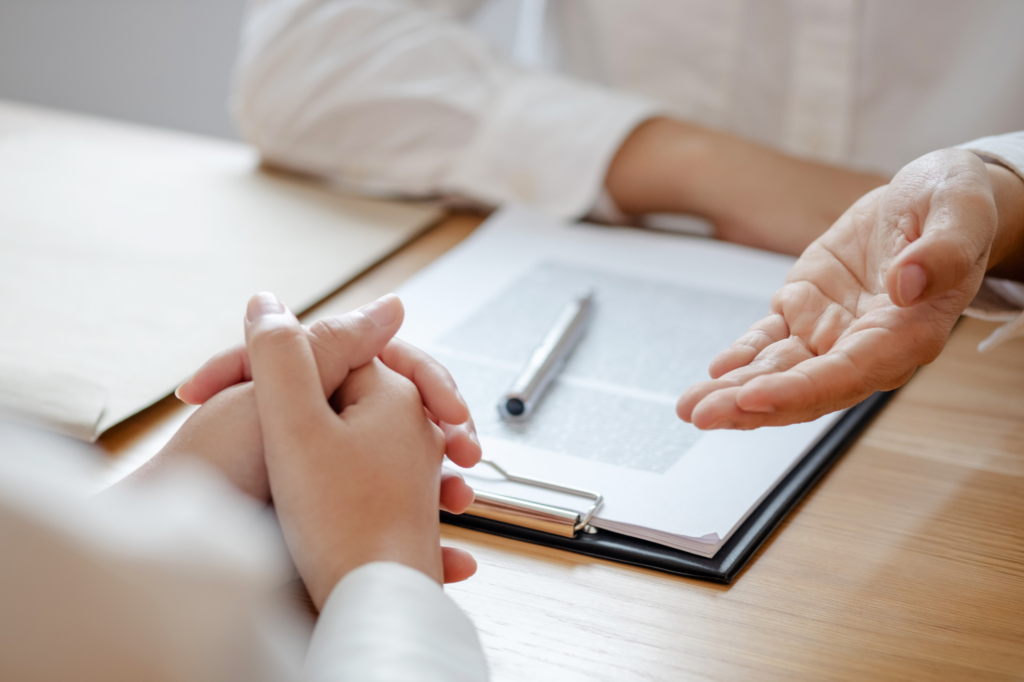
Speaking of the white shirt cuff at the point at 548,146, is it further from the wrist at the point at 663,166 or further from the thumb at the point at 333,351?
the thumb at the point at 333,351

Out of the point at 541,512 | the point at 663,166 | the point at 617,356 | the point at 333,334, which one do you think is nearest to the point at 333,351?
the point at 333,334

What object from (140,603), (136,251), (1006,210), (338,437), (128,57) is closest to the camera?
(140,603)

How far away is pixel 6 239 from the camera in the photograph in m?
0.63

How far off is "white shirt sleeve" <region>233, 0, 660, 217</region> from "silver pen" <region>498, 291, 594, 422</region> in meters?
0.23

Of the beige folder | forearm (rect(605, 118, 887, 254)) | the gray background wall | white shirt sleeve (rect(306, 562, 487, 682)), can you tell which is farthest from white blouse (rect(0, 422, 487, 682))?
the gray background wall

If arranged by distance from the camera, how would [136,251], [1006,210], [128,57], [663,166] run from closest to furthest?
[1006,210], [136,251], [663,166], [128,57]

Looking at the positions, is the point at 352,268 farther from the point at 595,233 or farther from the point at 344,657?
the point at 344,657

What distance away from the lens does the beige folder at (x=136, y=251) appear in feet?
1.54

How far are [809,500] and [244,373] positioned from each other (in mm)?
278

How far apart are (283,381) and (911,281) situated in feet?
0.82

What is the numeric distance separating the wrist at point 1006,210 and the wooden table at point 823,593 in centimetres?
11

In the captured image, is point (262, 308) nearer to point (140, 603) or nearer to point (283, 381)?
point (283, 381)

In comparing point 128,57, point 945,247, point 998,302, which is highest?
point 945,247

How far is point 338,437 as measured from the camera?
12.6 inches
